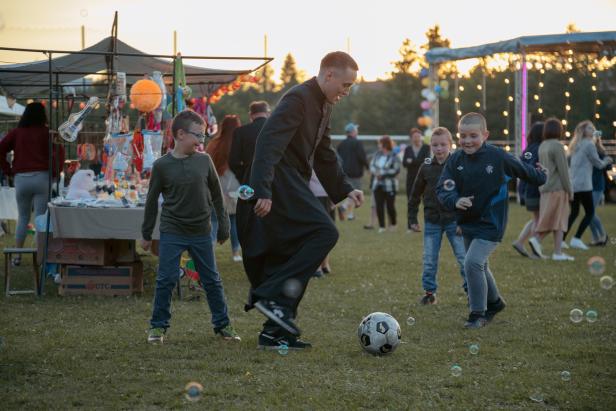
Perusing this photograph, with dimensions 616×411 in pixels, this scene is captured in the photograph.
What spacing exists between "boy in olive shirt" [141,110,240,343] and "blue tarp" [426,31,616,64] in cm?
1622

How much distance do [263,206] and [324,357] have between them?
111 cm

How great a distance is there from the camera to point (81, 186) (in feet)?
29.8

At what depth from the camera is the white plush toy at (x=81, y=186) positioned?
898cm

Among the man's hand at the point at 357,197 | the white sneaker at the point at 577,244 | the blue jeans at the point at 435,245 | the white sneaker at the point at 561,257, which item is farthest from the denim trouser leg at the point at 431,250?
the white sneaker at the point at 577,244

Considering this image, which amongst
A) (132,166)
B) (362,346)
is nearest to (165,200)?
(362,346)

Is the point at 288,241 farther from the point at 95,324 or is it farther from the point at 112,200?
the point at 112,200

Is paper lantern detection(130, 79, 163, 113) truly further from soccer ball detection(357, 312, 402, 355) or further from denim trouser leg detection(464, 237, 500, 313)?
soccer ball detection(357, 312, 402, 355)

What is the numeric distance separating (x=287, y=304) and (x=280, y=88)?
→ 78.1 metres

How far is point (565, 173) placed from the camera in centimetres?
1202

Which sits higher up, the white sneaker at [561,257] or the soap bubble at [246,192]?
the soap bubble at [246,192]

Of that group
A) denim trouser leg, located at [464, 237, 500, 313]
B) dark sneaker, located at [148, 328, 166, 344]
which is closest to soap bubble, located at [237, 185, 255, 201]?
dark sneaker, located at [148, 328, 166, 344]

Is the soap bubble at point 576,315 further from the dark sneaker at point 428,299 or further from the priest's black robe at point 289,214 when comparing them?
the priest's black robe at point 289,214

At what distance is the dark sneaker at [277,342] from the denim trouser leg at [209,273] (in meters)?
0.49

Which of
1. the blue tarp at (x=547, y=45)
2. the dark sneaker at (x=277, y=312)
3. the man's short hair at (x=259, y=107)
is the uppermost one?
the blue tarp at (x=547, y=45)
